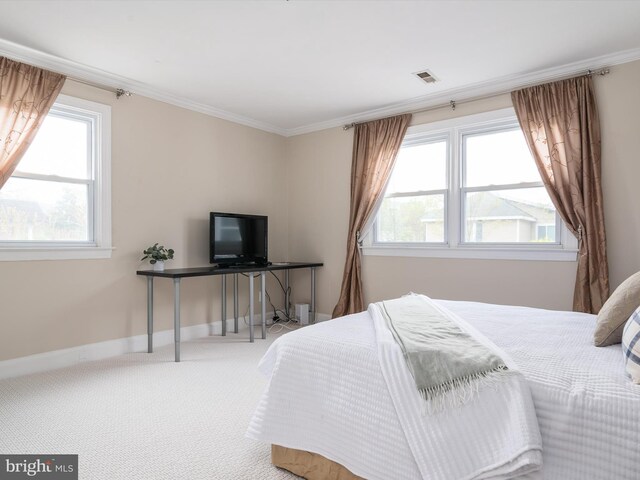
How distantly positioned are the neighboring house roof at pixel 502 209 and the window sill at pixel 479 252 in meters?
0.32

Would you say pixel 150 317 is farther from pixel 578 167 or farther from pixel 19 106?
pixel 578 167

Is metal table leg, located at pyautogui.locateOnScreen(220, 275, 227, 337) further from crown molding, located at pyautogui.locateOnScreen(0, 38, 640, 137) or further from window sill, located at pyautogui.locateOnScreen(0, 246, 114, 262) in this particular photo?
crown molding, located at pyautogui.locateOnScreen(0, 38, 640, 137)

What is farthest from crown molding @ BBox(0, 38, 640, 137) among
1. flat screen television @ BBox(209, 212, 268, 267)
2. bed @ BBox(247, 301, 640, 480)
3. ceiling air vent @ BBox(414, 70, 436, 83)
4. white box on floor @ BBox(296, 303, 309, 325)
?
bed @ BBox(247, 301, 640, 480)

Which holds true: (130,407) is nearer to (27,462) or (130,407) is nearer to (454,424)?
(27,462)

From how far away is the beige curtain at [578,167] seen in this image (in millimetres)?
3375

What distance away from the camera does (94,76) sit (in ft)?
11.9

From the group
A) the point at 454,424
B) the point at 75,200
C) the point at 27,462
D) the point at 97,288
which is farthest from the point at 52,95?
the point at 454,424

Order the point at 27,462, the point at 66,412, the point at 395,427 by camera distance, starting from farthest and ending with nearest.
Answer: the point at 66,412, the point at 27,462, the point at 395,427

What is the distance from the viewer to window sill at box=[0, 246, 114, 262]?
3.17m

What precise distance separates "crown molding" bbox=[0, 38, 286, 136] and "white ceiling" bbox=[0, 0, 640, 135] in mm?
11

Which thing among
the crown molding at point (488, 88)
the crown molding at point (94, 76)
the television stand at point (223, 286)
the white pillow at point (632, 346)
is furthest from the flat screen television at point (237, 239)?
the white pillow at point (632, 346)

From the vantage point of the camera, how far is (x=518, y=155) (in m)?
3.93

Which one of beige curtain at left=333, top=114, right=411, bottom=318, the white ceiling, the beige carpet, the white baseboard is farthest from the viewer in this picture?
beige curtain at left=333, top=114, right=411, bottom=318

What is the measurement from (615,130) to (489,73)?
Answer: 44.8 inches
